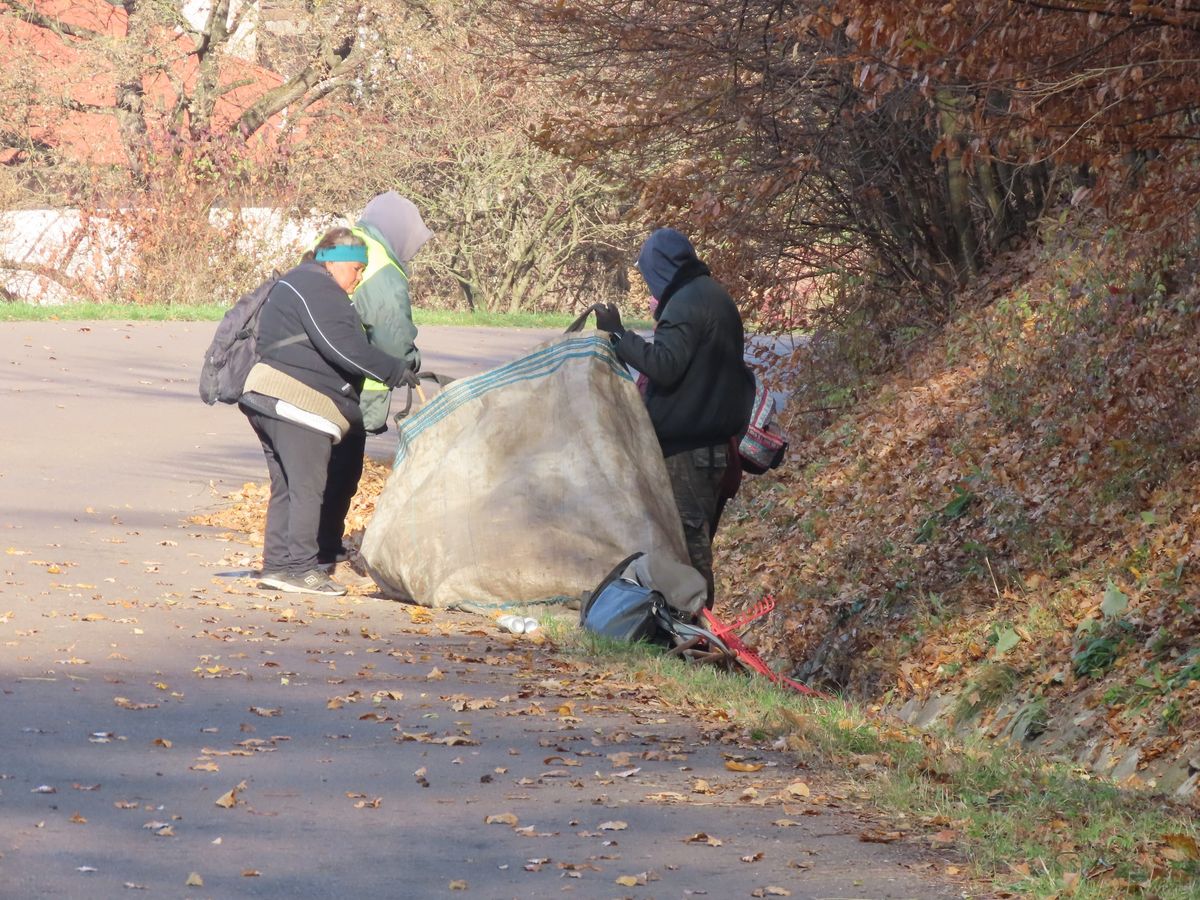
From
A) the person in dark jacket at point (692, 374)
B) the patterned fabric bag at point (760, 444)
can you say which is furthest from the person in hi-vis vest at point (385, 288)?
the patterned fabric bag at point (760, 444)

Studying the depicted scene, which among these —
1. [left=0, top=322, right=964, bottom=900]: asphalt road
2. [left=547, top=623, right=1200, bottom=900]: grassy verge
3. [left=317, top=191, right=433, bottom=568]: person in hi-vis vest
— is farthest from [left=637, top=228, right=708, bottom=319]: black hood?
[left=547, top=623, right=1200, bottom=900]: grassy verge

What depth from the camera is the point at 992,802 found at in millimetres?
5211

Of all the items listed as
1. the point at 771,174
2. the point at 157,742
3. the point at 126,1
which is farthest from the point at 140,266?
the point at 157,742

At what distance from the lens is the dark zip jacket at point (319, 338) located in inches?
368

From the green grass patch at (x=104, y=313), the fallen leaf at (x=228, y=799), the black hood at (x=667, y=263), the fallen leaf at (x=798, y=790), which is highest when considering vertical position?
the black hood at (x=667, y=263)

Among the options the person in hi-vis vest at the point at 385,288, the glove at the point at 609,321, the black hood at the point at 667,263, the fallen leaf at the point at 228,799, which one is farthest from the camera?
the person in hi-vis vest at the point at 385,288

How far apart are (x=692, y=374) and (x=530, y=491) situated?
41.7 inches

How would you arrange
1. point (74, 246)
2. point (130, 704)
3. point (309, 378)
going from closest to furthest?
point (130, 704) → point (309, 378) → point (74, 246)

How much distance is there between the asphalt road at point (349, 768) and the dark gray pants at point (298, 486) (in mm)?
275

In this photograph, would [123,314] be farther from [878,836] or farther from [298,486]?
[878,836]

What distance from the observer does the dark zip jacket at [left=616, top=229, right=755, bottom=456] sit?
866cm

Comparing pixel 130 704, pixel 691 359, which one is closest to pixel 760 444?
pixel 691 359

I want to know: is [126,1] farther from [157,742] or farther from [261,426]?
[157,742]

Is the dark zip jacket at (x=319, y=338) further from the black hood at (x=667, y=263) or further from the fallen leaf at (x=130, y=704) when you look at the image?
the fallen leaf at (x=130, y=704)
